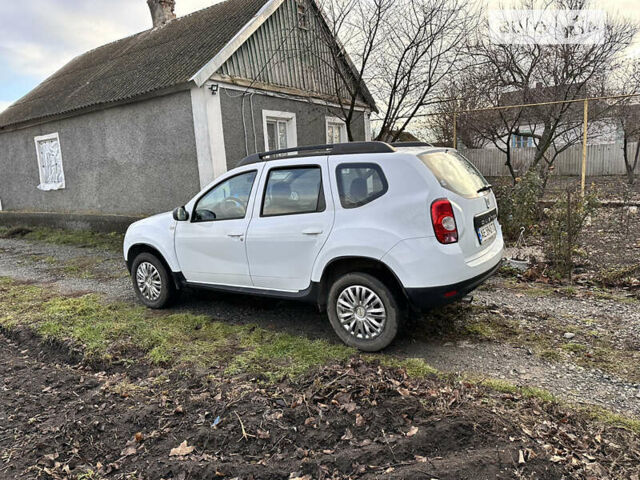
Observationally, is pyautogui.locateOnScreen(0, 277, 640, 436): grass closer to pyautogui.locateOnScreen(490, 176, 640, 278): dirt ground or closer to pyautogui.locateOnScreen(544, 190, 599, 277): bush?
pyautogui.locateOnScreen(544, 190, 599, 277): bush

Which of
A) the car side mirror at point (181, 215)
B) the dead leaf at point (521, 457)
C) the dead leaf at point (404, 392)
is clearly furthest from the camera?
the car side mirror at point (181, 215)

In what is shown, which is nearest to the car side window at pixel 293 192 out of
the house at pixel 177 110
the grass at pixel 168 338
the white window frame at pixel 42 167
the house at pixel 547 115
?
the grass at pixel 168 338

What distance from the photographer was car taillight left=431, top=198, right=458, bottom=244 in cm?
366

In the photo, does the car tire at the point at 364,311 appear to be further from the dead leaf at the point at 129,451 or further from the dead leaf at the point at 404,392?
the dead leaf at the point at 129,451

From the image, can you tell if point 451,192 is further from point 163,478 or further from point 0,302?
point 0,302

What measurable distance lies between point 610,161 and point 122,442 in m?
23.8

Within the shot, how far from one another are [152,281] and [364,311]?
9.67 ft

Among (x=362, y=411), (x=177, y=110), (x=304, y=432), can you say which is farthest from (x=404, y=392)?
(x=177, y=110)

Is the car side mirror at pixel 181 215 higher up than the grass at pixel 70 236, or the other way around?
the car side mirror at pixel 181 215

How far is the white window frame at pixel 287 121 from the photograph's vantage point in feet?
36.8

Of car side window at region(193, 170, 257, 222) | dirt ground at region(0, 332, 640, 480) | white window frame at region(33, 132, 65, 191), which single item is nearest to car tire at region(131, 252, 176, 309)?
car side window at region(193, 170, 257, 222)

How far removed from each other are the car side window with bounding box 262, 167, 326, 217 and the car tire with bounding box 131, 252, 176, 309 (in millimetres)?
1775

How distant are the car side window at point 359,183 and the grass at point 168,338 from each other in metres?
1.36

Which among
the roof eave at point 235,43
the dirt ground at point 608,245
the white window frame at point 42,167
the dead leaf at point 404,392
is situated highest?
the roof eave at point 235,43
